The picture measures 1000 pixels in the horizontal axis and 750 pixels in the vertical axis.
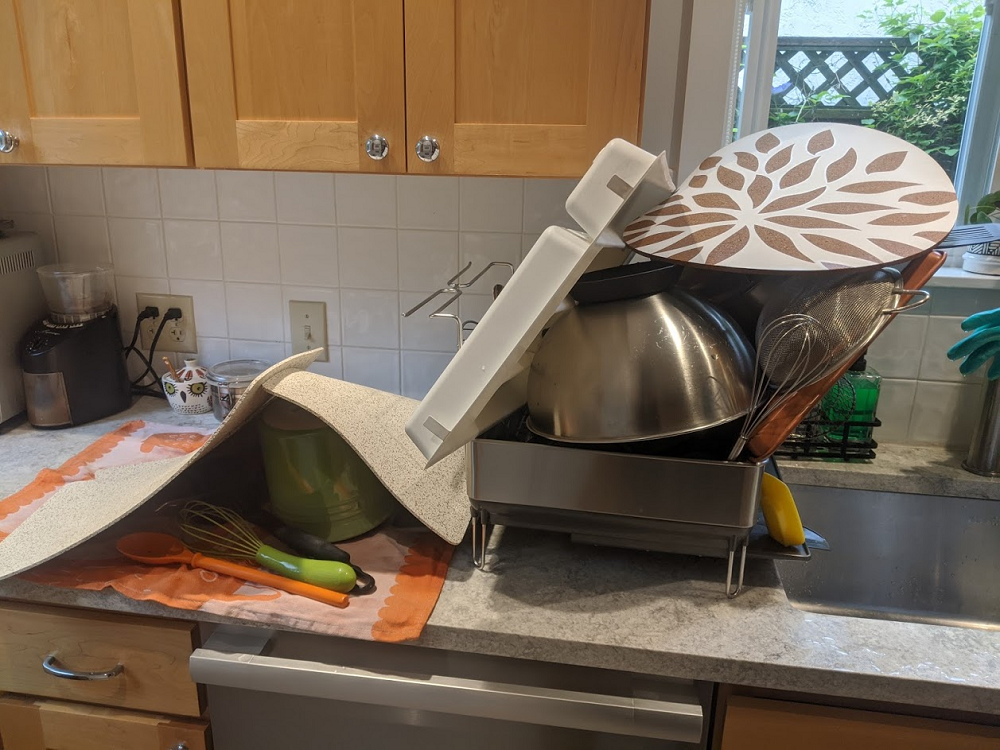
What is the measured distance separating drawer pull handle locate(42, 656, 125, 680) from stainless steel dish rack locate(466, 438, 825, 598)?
507mm

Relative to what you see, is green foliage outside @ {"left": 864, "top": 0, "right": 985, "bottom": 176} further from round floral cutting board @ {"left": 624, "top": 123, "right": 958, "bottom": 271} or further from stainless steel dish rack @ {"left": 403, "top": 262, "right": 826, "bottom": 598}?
stainless steel dish rack @ {"left": 403, "top": 262, "right": 826, "bottom": 598}

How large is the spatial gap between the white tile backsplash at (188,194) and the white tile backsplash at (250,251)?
45mm

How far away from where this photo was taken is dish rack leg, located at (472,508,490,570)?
0.96 metres

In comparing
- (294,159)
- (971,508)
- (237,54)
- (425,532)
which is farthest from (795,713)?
(237,54)

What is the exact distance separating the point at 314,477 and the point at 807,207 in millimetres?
685

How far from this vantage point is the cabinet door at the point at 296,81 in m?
1.02

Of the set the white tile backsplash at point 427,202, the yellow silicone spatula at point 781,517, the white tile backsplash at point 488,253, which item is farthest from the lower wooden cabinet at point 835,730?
the white tile backsplash at point 427,202

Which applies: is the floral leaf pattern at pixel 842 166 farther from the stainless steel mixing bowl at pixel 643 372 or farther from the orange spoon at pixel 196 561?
the orange spoon at pixel 196 561

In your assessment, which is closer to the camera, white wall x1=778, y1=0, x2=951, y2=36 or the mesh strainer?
the mesh strainer

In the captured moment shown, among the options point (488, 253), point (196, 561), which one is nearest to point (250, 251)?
point (488, 253)

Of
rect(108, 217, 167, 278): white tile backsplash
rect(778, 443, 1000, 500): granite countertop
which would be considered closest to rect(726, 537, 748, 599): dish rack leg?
rect(778, 443, 1000, 500): granite countertop

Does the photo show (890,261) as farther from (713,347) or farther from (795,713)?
(795,713)

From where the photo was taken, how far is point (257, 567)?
3.23 ft

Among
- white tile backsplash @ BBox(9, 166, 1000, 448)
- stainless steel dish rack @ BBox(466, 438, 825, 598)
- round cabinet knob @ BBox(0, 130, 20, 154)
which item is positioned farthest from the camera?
white tile backsplash @ BBox(9, 166, 1000, 448)
